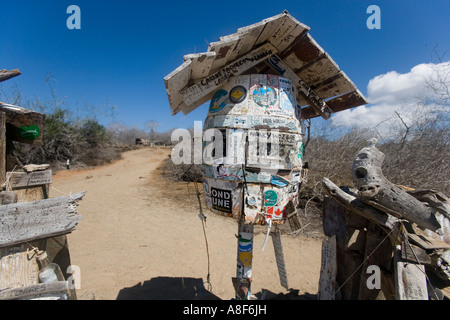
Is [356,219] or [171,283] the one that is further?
[171,283]

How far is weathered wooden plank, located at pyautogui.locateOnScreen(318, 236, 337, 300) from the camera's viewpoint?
221 centimetres

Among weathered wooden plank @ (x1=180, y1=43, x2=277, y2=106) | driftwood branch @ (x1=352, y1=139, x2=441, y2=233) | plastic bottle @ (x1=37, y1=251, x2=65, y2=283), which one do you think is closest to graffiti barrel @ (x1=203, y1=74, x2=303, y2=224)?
weathered wooden plank @ (x1=180, y1=43, x2=277, y2=106)

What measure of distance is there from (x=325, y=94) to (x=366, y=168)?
3.99ft

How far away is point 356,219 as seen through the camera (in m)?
2.43

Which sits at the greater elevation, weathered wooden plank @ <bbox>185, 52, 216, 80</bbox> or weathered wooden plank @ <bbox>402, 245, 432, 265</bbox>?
weathered wooden plank @ <bbox>185, 52, 216, 80</bbox>

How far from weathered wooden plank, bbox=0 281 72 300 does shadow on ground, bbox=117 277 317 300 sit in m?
1.49

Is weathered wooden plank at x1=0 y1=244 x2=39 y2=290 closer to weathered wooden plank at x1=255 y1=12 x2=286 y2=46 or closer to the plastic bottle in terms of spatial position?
the plastic bottle

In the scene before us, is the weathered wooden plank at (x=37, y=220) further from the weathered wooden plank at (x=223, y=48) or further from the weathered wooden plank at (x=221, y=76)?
the weathered wooden plank at (x=223, y=48)

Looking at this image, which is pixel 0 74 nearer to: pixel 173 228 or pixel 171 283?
pixel 171 283

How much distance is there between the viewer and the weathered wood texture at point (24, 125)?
2.49 m

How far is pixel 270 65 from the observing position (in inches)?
92.3

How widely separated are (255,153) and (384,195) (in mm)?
997

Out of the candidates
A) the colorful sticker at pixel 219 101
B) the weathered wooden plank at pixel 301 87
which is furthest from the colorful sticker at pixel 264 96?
the weathered wooden plank at pixel 301 87
